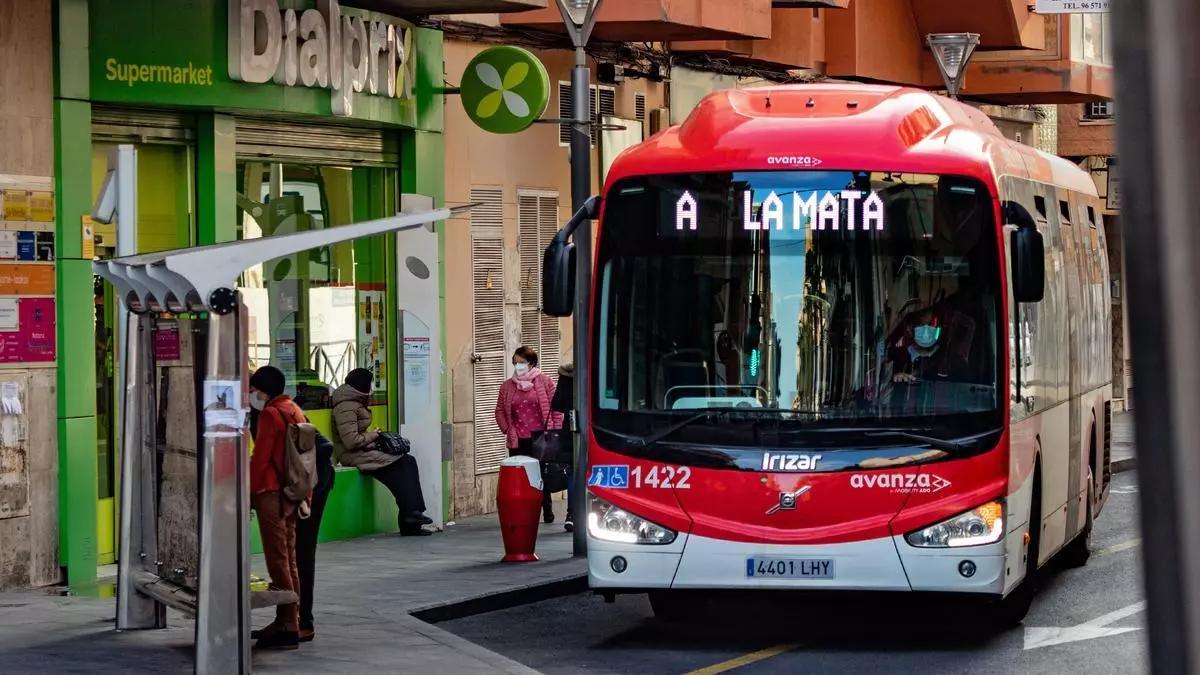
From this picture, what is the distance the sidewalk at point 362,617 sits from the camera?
989 centimetres

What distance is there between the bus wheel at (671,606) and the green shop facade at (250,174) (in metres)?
3.31

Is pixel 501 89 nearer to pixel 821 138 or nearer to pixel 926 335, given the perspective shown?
pixel 821 138

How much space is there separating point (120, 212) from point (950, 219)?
4440mm

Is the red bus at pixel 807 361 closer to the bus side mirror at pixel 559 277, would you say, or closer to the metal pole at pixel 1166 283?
the bus side mirror at pixel 559 277

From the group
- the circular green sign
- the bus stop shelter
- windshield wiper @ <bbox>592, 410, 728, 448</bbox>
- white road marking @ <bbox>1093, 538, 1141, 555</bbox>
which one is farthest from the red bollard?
the bus stop shelter

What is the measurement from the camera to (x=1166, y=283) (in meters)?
1.18

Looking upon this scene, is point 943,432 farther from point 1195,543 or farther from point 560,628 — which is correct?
point 1195,543

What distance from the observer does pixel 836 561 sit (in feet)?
34.3

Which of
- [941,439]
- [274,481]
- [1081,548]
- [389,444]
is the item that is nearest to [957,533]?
[941,439]

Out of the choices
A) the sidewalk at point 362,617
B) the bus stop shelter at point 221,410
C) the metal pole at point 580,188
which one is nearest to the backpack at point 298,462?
the bus stop shelter at point 221,410

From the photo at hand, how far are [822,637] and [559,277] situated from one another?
2819 mm

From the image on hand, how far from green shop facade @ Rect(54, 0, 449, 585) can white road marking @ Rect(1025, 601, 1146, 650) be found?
190 inches

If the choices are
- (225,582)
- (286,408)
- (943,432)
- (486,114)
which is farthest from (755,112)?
(486,114)

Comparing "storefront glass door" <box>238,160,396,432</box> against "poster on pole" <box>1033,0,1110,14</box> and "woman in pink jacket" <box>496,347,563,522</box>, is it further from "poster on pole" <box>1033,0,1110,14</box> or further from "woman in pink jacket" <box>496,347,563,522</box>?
"poster on pole" <box>1033,0,1110,14</box>
